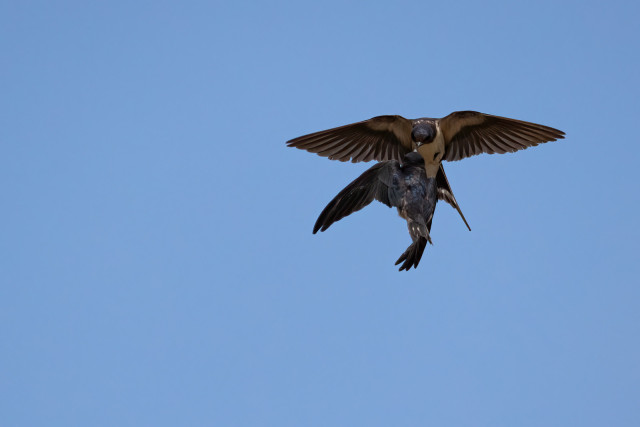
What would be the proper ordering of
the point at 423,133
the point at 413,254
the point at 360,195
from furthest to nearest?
the point at 360,195, the point at 413,254, the point at 423,133

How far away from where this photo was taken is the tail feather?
27.7 feet

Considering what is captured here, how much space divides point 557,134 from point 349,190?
2.55m

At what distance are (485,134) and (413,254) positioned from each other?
1.69 m

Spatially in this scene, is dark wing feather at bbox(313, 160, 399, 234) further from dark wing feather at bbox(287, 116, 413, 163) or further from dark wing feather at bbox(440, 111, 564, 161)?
dark wing feather at bbox(440, 111, 564, 161)

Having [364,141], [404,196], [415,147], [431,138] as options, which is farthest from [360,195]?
[431,138]

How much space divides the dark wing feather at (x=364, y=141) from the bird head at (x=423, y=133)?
237 mm

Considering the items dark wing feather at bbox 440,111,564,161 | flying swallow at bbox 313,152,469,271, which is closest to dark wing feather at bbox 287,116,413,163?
flying swallow at bbox 313,152,469,271

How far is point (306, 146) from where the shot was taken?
8.25 meters

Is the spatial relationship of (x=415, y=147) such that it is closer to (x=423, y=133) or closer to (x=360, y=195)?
(x=423, y=133)

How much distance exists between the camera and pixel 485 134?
8492 millimetres

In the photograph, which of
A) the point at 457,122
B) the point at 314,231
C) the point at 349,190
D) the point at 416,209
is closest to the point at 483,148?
the point at 457,122

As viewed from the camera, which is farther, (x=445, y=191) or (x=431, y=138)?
(x=445, y=191)

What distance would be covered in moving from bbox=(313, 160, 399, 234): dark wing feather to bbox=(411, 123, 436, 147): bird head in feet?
2.08

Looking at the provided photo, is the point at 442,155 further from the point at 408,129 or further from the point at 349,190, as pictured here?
the point at 349,190
